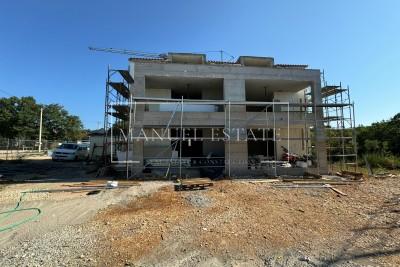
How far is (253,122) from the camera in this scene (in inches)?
631

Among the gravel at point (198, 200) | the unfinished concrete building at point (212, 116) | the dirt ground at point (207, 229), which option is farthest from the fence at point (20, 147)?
the gravel at point (198, 200)

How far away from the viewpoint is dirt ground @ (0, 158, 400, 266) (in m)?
5.35

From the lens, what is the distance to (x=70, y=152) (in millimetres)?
26969

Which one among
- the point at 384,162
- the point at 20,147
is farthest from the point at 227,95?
the point at 20,147

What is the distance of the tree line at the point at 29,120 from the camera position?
46906 mm

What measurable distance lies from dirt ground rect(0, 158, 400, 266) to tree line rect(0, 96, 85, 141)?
140ft

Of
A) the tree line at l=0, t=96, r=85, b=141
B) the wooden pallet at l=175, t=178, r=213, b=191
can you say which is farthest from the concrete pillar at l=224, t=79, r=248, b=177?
the tree line at l=0, t=96, r=85, b=141

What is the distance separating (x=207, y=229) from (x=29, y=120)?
5030 cm

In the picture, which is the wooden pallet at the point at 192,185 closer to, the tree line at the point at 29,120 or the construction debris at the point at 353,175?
the construction debris at the point at 353,175

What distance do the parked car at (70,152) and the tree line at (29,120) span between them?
2461 cm

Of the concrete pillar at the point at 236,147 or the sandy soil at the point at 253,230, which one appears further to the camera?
the concrete pillar at the point at 236,147

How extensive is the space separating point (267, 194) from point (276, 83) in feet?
30.0

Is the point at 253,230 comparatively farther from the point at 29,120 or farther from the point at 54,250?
the point at 29,120

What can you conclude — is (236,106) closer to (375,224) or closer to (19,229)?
(375,224)
